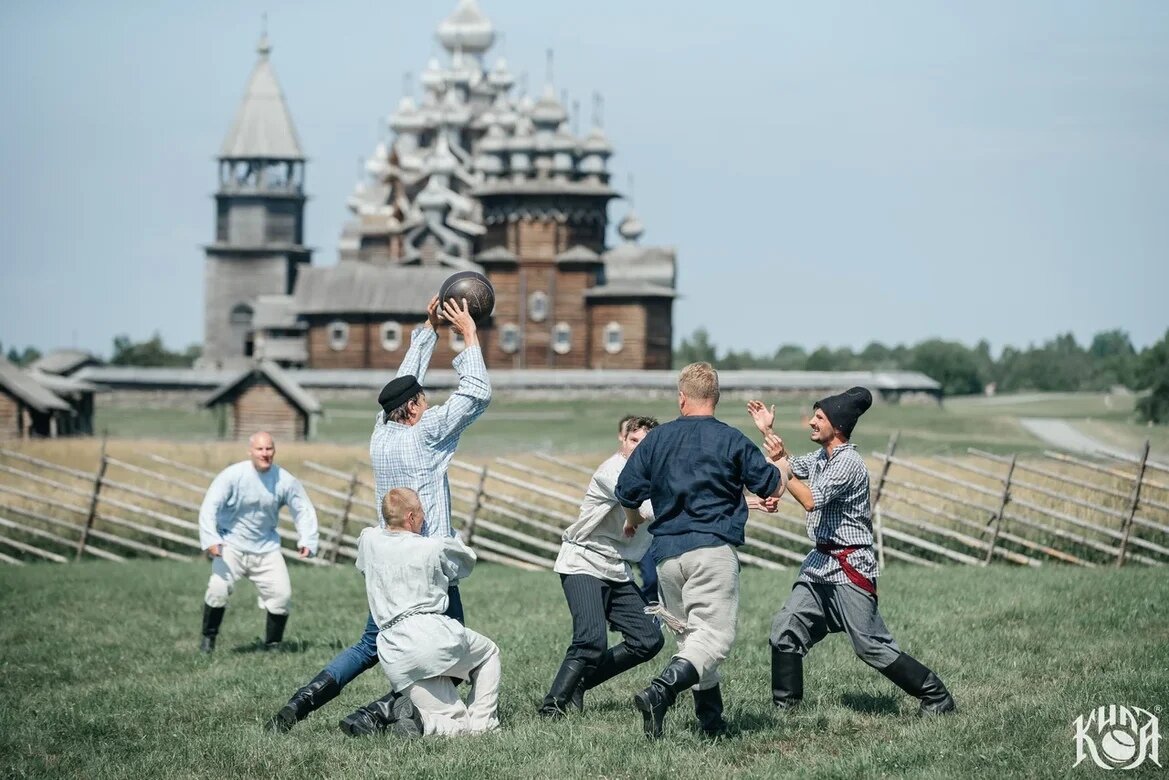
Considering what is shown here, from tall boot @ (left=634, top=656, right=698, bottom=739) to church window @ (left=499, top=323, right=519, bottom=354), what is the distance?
65.7 m

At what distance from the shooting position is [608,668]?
9.23m

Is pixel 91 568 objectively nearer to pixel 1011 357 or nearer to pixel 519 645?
pixel 519 645

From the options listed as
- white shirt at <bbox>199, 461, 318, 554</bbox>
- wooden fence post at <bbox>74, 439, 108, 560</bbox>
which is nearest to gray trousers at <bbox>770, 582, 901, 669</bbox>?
white shirt at <bbox>199, 461, 318, 554</bbox>

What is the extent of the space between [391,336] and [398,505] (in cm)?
6545

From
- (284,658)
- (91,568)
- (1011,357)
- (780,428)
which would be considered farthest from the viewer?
(1011,357)

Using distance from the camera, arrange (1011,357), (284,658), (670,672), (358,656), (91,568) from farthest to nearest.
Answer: (1011,357) < (91,568) < (284,658) < (358,656) < (670,672)

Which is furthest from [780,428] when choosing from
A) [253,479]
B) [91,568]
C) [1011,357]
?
[1011,357]

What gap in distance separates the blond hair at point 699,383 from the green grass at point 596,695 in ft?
5.39

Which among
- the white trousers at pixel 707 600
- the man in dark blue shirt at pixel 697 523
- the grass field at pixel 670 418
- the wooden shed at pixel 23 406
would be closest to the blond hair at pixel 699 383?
the man in dark blue shirt at pixel 697 523

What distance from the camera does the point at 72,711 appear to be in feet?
31.8

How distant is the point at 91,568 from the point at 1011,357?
94.5 meters

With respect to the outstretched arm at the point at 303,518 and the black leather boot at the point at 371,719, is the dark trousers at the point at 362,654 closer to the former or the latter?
the black leather boot at the point at 371,719

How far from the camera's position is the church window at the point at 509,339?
7369 centimetres

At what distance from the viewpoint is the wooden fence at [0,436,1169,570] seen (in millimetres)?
19219
